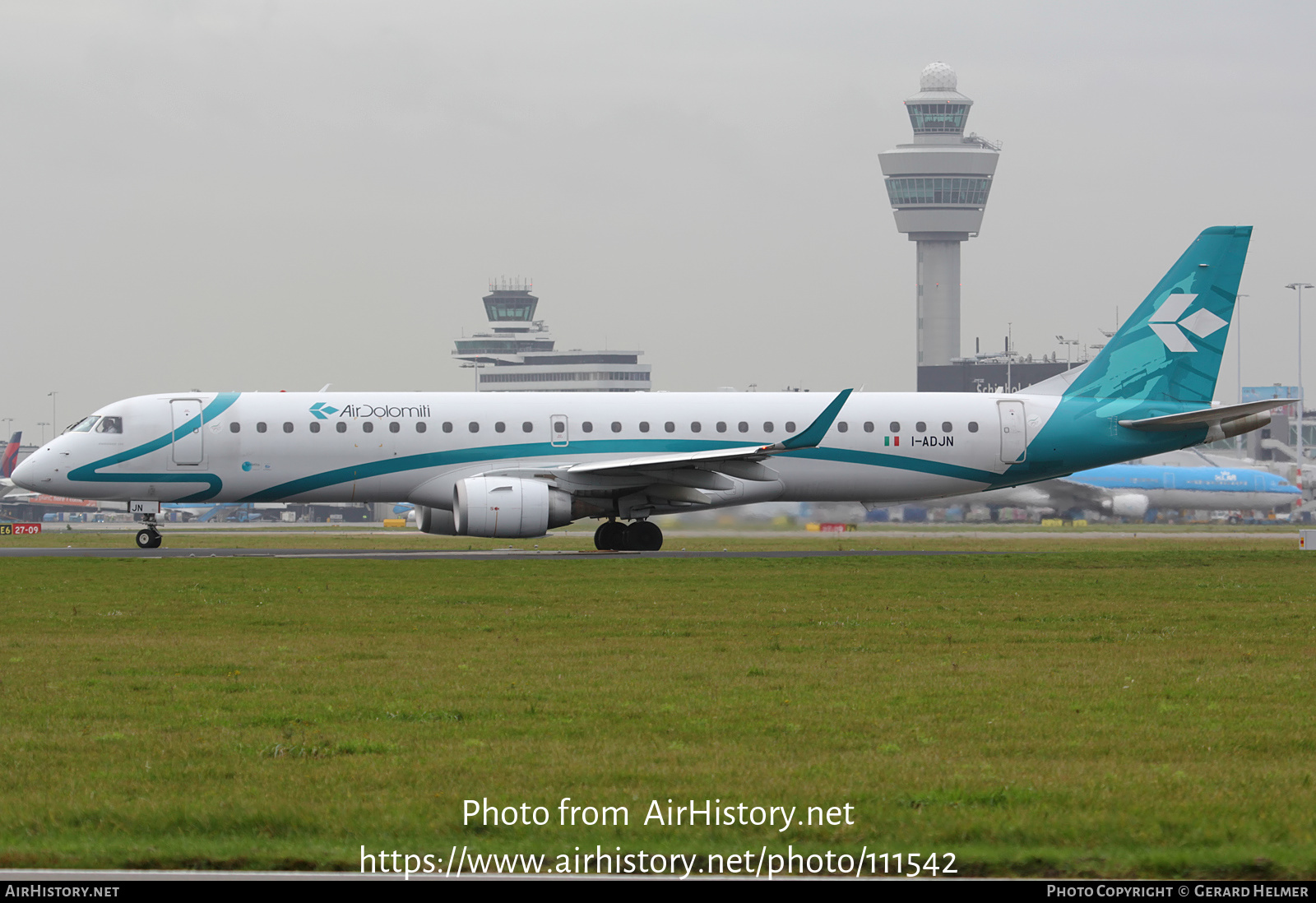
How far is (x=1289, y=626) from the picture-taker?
17.6 m

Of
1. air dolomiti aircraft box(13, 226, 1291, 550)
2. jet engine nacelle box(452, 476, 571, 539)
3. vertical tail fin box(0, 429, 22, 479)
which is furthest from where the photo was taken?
vertical tail fin box(0, 429, 22, 479)

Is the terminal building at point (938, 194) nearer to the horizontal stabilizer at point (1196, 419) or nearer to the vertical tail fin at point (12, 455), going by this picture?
the vertical tail fin at point (12, 455)

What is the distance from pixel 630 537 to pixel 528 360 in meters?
143

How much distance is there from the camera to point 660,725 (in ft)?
35.2

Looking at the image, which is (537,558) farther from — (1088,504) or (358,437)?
(1088,504)

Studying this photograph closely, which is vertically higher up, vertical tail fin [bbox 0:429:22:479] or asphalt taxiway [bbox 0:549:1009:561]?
vertical tail fin [bbox 0:429:22:479]

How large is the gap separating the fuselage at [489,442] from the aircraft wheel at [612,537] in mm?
1281

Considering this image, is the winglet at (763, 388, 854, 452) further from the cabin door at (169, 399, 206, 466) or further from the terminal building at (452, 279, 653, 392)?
the terminal building at (452, 279, 653, 392)

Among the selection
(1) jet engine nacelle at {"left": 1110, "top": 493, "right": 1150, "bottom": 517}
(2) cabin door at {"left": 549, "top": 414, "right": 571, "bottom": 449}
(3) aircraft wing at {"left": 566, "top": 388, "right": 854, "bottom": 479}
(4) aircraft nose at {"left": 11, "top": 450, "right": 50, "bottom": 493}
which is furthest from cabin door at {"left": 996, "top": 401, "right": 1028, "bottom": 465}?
(1) jet engine nacelle at {"left": 1110, "top": 493, "right": 1150, "bottom": 517}

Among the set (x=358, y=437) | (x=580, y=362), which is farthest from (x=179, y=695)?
(x=580, y=362)

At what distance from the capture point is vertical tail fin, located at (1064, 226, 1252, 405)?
A: 36.6 meters

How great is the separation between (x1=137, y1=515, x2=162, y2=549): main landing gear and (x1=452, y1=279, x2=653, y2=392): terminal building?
123 m

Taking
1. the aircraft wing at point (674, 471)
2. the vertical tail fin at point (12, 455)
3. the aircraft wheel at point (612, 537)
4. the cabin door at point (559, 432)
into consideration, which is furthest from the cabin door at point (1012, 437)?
the vertical tail fin at point (12, 455)

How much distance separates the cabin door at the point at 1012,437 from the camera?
35812mm
